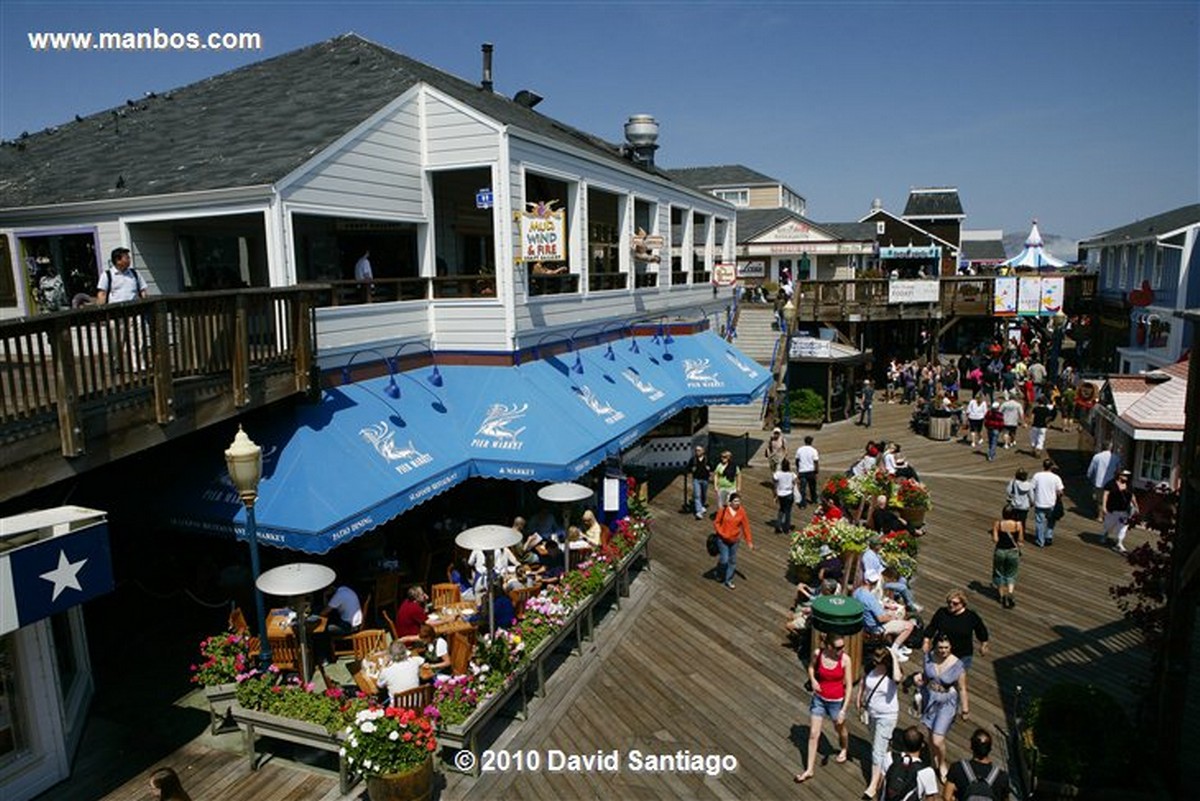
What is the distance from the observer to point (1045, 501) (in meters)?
15.9

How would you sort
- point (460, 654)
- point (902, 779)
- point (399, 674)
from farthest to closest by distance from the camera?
point (460, 654)
point (399, 674)
point (902, 779)

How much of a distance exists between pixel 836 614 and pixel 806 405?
20.1 metres

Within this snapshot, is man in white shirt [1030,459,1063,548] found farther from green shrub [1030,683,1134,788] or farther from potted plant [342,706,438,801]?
potted plant [342,706,438,801]

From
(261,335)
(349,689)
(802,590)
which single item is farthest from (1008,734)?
(261,335)

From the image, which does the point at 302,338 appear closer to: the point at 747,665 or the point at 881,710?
the point at 747,665

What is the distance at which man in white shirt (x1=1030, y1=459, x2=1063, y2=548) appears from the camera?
1588cm

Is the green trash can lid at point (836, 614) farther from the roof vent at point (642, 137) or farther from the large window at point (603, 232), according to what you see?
the roof vent at point (642, 137)

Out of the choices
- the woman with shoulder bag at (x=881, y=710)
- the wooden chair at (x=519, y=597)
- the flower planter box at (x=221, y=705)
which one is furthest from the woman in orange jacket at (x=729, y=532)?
the flower planter box at (x=221, y=705)

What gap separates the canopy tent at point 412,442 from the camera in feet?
32.4

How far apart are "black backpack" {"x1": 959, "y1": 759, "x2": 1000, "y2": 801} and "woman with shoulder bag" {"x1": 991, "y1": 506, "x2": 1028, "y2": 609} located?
640 centimetres

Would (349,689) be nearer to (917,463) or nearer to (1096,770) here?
(1096,770)

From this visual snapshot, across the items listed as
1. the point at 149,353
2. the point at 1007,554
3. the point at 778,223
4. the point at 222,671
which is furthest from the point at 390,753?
the point at 778,223

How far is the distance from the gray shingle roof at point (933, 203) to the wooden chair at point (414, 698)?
67671 millimetres

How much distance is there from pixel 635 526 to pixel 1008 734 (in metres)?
6.75
